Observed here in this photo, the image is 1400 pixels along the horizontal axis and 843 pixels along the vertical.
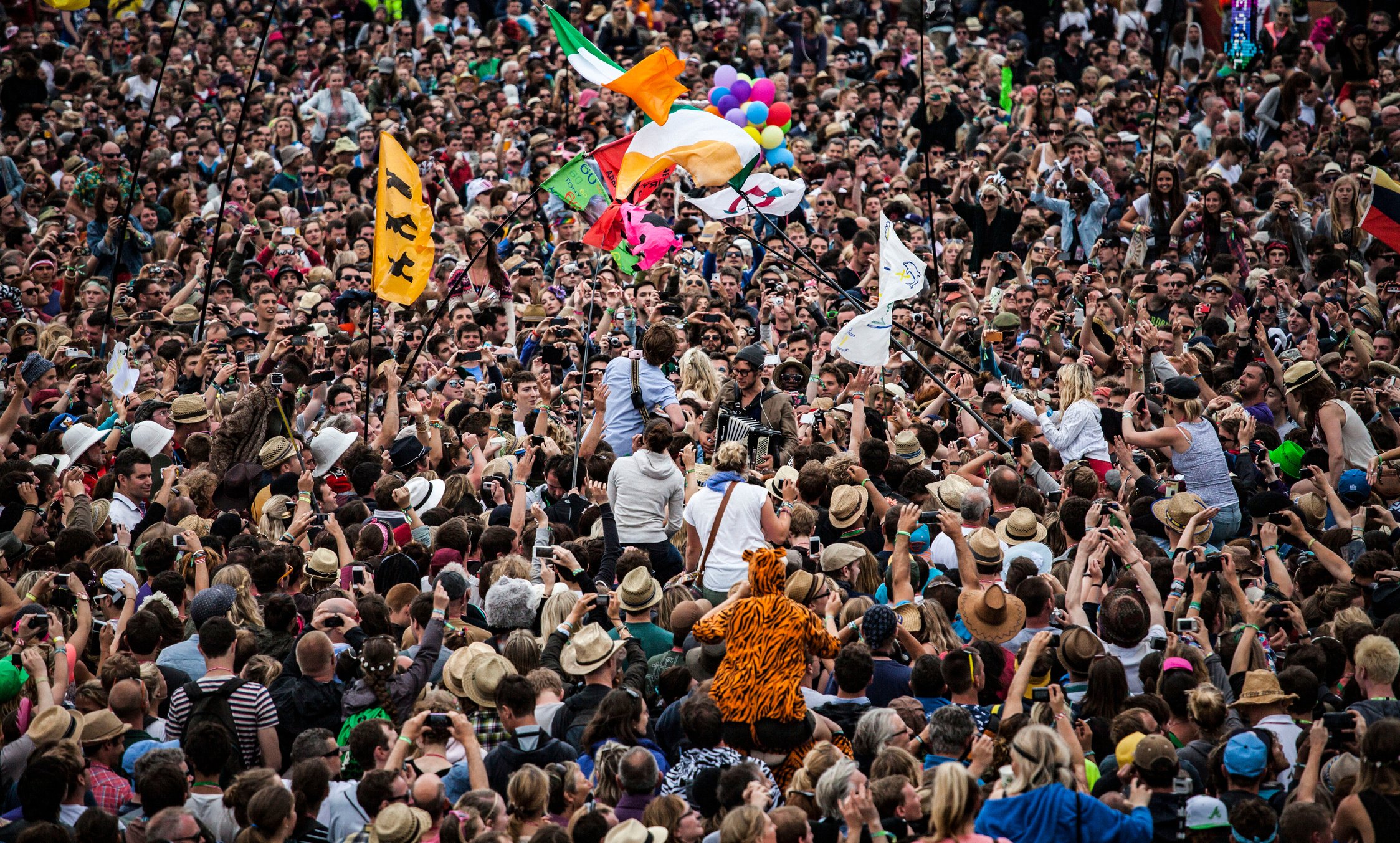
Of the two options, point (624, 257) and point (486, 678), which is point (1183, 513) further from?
point (624, 257)

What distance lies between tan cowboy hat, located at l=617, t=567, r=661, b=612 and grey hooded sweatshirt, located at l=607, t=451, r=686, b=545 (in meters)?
1.28

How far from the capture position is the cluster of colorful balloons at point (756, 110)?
53.1 ft

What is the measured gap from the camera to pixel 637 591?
23.2 ft

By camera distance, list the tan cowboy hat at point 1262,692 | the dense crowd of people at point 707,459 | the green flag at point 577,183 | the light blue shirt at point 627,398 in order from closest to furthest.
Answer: the dense crowd of people at point 707,459 → the tan cowboy hat at point 1262,692 → the light blue shirt at point 627,398 → the green flag at point 577,183

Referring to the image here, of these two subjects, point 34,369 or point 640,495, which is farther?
point 34,369

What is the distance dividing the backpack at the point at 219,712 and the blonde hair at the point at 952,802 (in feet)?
9.74

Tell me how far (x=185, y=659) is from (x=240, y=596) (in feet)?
1.46

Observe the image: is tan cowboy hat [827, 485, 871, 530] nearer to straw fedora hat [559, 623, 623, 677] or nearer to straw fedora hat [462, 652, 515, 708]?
straw fedora hat [559, 623, 623, 677]

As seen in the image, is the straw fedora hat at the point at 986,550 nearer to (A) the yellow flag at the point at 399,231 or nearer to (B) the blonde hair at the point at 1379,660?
(B) the blonde hair at the point at 1379,660

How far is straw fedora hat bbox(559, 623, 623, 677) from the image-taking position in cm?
638

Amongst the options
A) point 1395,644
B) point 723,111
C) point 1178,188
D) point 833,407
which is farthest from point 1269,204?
point 1395,644

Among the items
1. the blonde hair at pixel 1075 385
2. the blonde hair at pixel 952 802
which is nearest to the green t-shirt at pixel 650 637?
the blonde hair at pixel 952 802

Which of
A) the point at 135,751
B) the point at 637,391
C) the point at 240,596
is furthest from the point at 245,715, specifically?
the point at 637,391

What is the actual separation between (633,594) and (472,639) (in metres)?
0.82
